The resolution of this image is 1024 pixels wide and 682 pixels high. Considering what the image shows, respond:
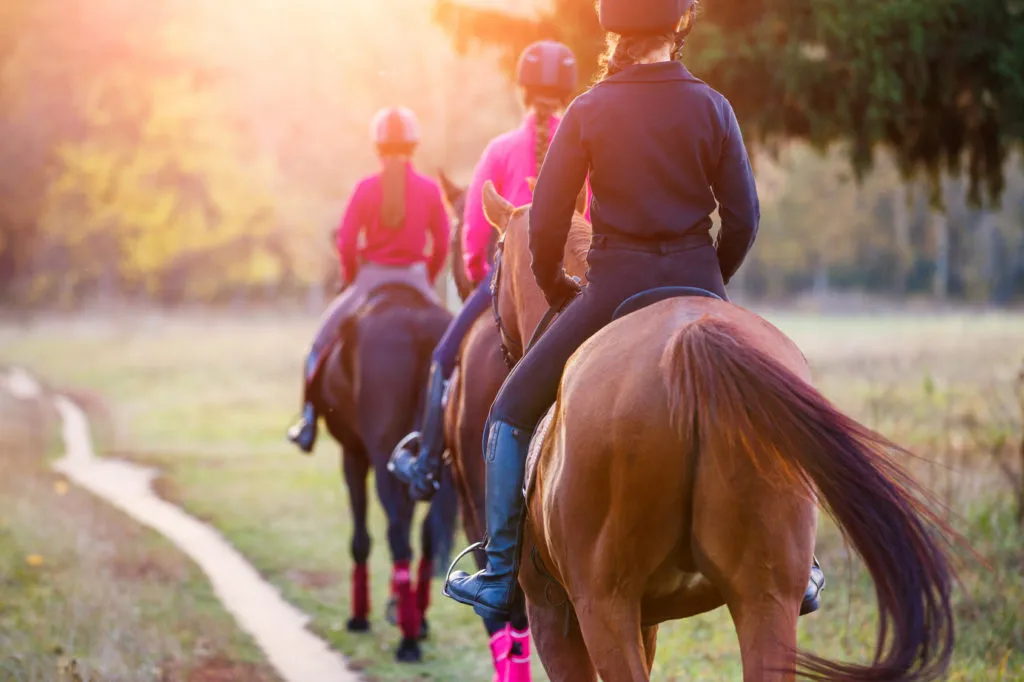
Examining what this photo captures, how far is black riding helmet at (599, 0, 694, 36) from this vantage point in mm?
3994

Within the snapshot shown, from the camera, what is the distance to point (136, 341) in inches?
1612

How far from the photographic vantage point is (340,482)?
16.4 metres

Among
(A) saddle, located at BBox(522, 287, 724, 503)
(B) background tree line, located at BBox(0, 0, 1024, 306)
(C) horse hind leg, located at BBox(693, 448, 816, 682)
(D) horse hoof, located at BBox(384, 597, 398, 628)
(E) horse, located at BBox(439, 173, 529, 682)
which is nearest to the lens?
(C) horse hind leg, located at BBox(693, 448, 816, 682)

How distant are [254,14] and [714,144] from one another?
36.8 metres

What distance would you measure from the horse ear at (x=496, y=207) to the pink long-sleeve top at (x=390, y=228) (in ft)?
10.3

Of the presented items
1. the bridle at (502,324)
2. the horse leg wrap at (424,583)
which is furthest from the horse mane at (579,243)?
the horse leg wrap at (424,583)

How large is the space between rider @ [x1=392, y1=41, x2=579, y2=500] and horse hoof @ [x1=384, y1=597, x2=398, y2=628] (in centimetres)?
250

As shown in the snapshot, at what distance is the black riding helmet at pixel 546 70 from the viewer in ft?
21.6

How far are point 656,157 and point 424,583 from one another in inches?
199

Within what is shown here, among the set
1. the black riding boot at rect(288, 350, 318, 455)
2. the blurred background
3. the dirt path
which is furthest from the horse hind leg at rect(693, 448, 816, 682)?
the black riding boot at rect(288, 350, 318, 455)

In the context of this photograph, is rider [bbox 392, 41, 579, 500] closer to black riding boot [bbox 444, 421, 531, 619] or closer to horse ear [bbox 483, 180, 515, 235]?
horse ear [bbox 483, 180, 515, 235]

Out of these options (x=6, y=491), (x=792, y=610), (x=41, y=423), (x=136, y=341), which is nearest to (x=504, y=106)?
(x=41, y=423)

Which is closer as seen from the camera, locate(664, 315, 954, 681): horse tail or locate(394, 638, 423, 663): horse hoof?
locate(664, 315, 954, 681): horse tail

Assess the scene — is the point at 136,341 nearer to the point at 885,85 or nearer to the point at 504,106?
the point at 504,106
